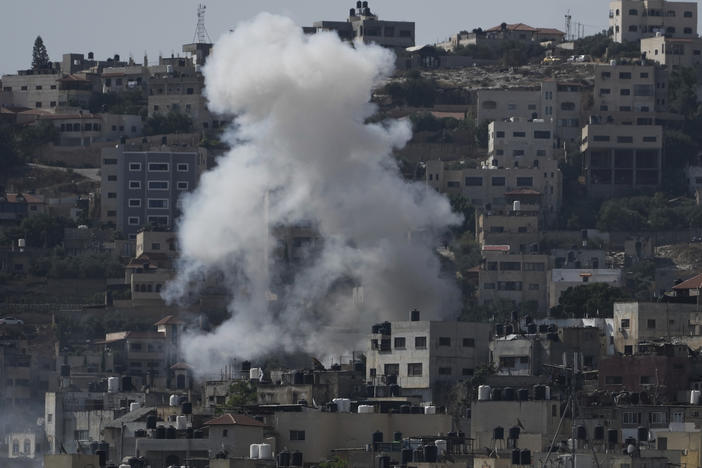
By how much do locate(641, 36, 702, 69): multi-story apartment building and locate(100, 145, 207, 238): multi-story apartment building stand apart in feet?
108

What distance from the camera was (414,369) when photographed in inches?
4473

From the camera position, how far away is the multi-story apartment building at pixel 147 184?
164 metres

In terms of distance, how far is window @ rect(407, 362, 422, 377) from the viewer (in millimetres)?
113312

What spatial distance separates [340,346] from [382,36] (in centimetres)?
7138

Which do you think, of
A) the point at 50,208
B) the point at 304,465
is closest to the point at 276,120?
the point at 50,208

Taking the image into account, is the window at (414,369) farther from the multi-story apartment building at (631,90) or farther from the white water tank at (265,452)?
the multi-story apartment building at (631,90)

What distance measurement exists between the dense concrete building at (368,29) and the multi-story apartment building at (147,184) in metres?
26.8

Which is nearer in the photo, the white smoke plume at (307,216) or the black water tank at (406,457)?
the black water tank at (406,457)

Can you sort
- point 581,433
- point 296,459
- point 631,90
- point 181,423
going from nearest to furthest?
point 296,459 → point 581,433 → point 181,423 → point 631,90

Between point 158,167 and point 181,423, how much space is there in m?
71.2

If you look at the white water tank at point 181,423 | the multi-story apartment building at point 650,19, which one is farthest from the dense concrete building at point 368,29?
the white water tank at point 181,423

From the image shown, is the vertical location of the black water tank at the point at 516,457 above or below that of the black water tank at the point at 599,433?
below

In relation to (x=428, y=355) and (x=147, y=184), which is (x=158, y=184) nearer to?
(x=147, y=184)

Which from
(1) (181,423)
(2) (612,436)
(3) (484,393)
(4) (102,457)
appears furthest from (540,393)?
(4) (102,457)
